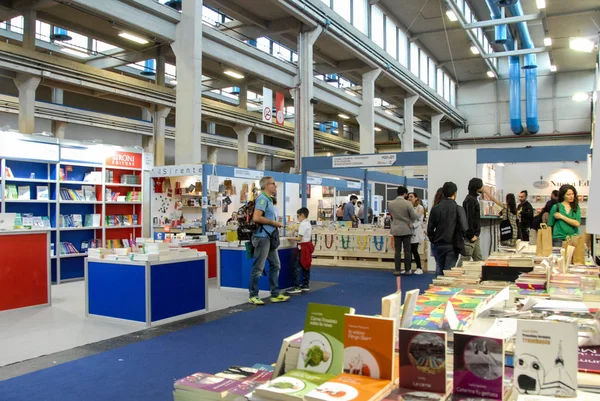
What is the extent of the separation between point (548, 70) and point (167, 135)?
55.0 feet

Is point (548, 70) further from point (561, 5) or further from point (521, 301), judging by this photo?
point (521, 301)

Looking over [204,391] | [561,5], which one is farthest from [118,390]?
[561,5]

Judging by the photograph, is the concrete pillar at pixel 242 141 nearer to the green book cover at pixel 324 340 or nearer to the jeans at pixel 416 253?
the jeans at pixel 416 253

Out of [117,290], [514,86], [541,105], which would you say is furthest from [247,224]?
[541,105]

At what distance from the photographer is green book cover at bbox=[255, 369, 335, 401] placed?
1379 millimetres

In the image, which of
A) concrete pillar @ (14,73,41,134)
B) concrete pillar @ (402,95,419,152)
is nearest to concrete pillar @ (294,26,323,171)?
concrete pillar @ (14,73,41,134)

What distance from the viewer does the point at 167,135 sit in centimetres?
1730

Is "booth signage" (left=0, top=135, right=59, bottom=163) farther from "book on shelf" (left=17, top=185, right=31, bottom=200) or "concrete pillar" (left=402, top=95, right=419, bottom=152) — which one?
"concrete pillar" (left=402, top=95, right=419, bottom=152)

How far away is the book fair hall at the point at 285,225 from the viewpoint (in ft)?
5.10

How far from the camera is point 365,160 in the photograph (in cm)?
1007

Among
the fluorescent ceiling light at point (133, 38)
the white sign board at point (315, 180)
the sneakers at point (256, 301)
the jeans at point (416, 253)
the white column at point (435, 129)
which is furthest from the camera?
the white column at point (435, 129)

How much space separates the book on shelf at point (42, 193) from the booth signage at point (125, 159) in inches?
51.7

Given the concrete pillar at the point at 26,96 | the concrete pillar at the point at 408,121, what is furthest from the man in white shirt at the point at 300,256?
the concrete pillar at the point at 408,121

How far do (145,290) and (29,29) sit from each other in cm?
760
